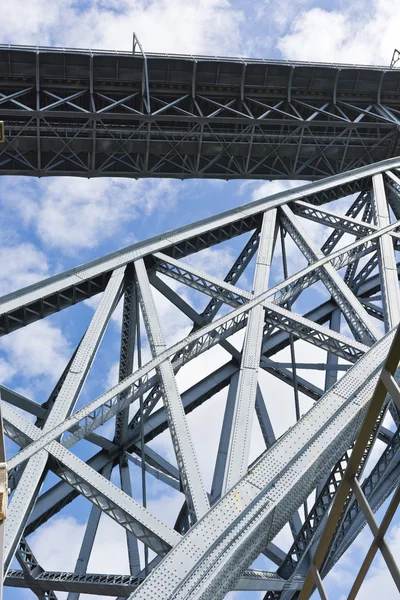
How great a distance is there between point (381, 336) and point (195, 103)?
11.8 m

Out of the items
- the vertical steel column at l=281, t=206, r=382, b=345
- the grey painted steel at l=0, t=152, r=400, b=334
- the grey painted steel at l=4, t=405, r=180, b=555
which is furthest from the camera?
the vertical steel column at l=281, t=206, r=382, b=345

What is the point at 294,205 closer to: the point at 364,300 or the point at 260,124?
the point at 364,300

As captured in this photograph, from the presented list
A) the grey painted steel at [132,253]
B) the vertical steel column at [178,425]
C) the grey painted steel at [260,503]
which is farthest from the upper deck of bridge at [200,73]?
the grey painted steel at [260,503]

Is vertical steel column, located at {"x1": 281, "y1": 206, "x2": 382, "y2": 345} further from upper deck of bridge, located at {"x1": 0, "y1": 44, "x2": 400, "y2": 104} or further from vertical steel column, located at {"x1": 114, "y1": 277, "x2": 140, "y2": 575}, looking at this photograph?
upper deck of bridge, located at {"x1": 0, "y1": 44, "x2": 400, "y2": 104}

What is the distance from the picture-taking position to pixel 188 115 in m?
22.8

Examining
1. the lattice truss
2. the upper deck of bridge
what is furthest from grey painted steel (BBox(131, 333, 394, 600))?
the upper deck of bridge

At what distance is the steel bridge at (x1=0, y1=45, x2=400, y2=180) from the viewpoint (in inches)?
→ 866

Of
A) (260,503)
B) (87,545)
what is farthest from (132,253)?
(260,503)

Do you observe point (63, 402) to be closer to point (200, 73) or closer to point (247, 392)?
point (247, 392)

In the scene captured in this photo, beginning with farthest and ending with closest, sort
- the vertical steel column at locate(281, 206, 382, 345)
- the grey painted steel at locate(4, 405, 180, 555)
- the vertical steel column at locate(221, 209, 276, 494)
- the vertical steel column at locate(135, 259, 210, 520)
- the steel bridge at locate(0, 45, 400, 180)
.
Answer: the steel bridge at locate(0, 45, 400, 180) → the vertical steel column at locate(281, 206, 382, 345) → the vertical steel column at locate(221, 209, 276, 494) → the vertical steel column at locate(135, 259, 210, 520) → the grey painted steel at locate(4, 405, 180, 555)

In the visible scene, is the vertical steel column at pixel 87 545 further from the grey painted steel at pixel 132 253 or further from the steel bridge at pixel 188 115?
the steel bridge at pixel 188 115

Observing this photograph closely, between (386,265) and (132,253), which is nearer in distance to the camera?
(132,253)

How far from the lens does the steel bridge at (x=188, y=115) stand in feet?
72.2

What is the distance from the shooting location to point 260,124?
22938 millimetres
